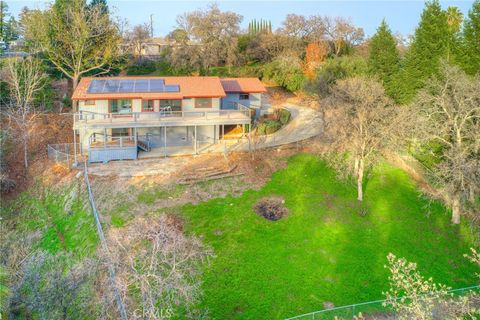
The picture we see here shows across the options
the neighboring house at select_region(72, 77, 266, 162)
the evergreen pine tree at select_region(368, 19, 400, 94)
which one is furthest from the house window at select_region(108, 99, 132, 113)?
the evergreen pine tree at select_region(368, 19, 400, 94)

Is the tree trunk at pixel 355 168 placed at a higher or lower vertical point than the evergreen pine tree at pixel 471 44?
lower

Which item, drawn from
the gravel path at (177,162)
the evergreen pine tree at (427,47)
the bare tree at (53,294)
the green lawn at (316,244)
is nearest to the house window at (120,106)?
the gravel path at (177,162)

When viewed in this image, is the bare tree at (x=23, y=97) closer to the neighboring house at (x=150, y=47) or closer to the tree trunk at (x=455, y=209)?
the neighboring house at (x=150, y=47)

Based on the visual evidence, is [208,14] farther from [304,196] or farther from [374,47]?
[304,196]

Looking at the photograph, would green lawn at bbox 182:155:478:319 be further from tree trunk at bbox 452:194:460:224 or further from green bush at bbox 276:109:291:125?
green bush at bbox 276:109:291:125

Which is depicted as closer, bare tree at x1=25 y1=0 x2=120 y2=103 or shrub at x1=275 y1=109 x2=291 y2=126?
bare tree at x1=25 y1=0 x2=120 y2=103

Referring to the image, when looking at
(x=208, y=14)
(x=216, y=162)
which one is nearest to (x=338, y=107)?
(x=216, y=162)

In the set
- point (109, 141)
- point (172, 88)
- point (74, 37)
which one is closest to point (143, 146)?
point (109, 141)
